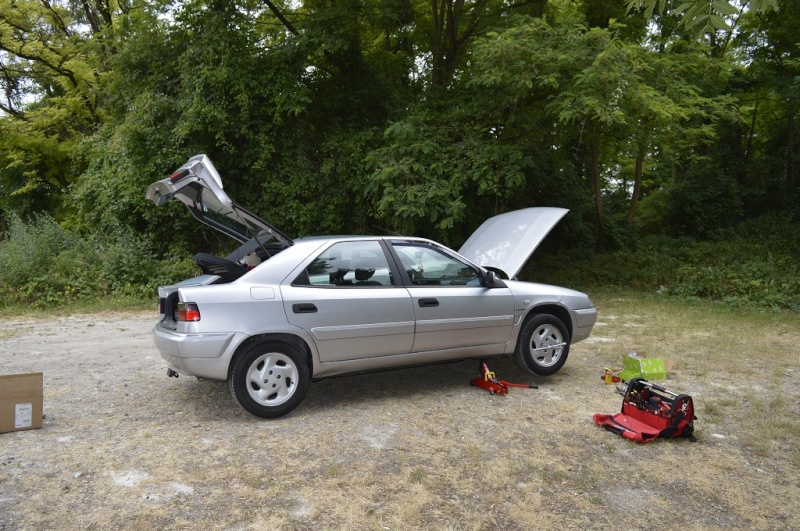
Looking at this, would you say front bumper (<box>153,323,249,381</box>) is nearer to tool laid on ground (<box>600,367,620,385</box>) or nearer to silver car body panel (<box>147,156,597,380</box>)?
silver car body panel (<box>147,156,597,380</box>)

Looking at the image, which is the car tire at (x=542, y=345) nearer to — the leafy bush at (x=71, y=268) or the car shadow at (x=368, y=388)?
the car shadow at (x=368, y=388)

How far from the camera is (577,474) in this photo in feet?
13.5

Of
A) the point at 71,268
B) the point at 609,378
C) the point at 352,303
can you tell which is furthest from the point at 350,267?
the point at 71,268

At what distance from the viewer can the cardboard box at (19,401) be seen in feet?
15.8

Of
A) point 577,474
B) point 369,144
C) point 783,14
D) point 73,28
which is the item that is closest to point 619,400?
point 577,474

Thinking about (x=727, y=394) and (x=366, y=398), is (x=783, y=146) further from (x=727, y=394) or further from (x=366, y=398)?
(x=366, y=398)

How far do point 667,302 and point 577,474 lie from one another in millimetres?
10318

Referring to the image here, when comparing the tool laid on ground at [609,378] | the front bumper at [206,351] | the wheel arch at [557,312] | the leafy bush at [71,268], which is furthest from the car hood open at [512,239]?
the leafy bush at [71,268]

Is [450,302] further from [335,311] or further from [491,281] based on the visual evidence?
[335,311]

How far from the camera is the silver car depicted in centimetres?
503

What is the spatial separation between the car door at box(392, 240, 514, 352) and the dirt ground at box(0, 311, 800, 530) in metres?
0.57

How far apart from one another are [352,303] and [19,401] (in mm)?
2776

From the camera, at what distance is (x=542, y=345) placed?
6.51 meters

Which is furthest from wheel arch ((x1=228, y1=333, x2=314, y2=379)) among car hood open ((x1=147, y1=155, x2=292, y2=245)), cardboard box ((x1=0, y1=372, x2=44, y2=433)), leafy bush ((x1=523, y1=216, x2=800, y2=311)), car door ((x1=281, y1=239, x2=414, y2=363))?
leafy bush ((x1=523, y1=216, x2=800, y2=311))
